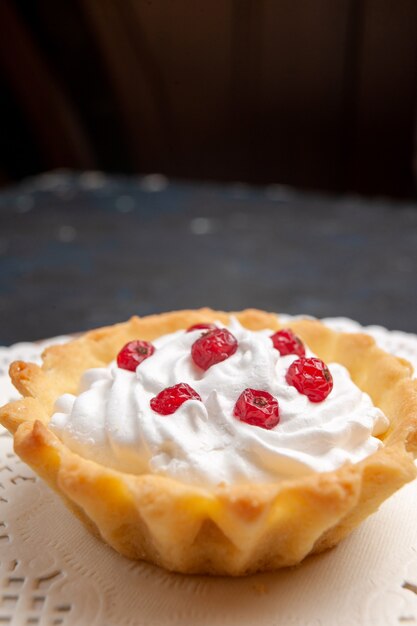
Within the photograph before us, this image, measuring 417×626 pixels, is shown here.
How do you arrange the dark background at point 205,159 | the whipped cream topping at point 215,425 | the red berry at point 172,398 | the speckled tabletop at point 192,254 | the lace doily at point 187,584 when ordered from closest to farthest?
the lace doily at point 187,584, the whipped cream topping at point 215,425, the red berry at point 172,398, the speckled tabletop at point 192,254, the dark background at point 205,159

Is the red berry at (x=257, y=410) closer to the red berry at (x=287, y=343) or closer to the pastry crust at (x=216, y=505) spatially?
the pastry crust at (x=216, y=505)

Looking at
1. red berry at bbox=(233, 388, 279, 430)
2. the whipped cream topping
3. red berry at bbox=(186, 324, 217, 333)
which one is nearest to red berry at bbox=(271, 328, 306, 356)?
the whipped cream topping

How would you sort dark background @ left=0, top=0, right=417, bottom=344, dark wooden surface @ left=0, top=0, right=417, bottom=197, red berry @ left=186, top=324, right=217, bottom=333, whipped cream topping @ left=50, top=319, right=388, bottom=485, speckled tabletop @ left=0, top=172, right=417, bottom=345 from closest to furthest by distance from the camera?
1. whipped cream topping @ left=50, top=319, right=388, bottom=485
2. red berry @ left=186, top=324, right=217, bottom=333
3. speckled tabletop @ left=0, top=172, right=417, bottom=345
4. dark background @ left=0, top=0, right=417, bottom=344
5. dark wooden surface @ left=0, top=0, right=417, bottom=197

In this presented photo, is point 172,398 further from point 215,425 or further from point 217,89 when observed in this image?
point 217,89

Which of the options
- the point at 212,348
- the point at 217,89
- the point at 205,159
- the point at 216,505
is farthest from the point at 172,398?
the point at 205,159

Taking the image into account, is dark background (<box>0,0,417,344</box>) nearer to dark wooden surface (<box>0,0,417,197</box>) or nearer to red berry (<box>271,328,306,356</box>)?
dark wooden surface (<box>0,0,417,197</box>)

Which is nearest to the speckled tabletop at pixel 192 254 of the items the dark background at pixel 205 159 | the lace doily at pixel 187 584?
the dark background at pixel 205 159
